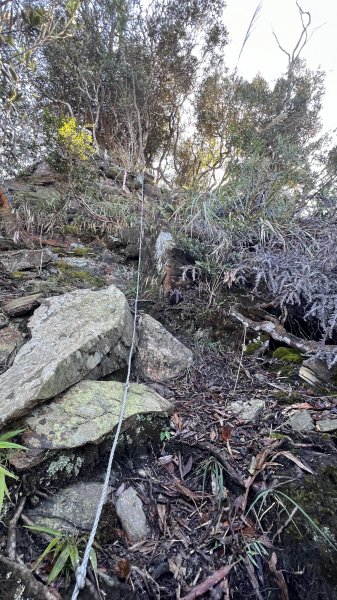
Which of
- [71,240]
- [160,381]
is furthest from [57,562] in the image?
[71,240]

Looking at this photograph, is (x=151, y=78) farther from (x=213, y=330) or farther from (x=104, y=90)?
(x=213, y=330)

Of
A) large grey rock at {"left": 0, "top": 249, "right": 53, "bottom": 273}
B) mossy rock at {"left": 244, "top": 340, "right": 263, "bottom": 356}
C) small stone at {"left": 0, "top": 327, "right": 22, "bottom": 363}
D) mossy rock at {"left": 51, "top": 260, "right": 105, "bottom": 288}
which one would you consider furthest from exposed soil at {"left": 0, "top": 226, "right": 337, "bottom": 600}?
large grey rock at {"left": 0, "top": 249, "right": 53, "bottom": 273}

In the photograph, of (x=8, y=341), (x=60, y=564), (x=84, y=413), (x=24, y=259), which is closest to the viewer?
(x=60, y=564)

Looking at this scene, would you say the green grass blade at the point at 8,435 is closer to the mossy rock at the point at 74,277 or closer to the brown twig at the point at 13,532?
the brown twig at the point at 13,532

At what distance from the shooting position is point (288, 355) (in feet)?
6.91

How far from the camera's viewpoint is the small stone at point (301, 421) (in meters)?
1.51

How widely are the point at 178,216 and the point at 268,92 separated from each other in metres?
7.96

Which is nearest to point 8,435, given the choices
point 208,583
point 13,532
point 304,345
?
point 13,532

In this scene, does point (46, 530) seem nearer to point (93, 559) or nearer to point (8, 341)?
point (93, 559)

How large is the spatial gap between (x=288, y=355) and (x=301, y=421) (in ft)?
2.04

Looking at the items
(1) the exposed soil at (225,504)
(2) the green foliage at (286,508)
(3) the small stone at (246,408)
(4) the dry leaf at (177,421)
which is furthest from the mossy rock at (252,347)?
(2) the green foliage at (286,508)

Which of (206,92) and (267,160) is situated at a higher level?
(206,92)

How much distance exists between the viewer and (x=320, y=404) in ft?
5.52

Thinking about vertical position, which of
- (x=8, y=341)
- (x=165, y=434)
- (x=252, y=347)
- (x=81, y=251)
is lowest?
(x=165, y=434)
